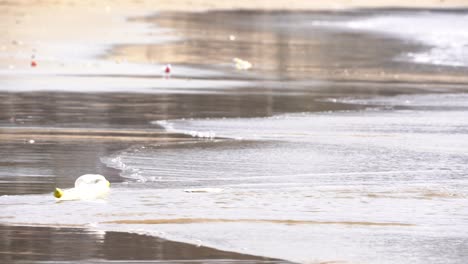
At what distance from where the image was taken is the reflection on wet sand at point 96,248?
9727mm

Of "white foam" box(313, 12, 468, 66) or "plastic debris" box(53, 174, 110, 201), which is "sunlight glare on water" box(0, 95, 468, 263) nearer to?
"plastic debris" box(53, 174, 110, 201)

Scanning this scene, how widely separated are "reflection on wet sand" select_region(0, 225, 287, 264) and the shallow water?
0.33ft

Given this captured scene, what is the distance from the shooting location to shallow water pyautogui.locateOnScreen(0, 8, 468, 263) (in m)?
11.0

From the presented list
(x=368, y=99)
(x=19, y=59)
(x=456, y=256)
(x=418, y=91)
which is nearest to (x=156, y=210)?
(x=456, y=256)

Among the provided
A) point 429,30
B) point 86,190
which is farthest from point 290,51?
point 86,190

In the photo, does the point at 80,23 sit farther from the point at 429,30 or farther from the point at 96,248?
the point at 96,248

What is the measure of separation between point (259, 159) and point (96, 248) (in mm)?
5698

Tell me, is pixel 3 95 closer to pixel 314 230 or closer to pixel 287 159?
pixel 287 159

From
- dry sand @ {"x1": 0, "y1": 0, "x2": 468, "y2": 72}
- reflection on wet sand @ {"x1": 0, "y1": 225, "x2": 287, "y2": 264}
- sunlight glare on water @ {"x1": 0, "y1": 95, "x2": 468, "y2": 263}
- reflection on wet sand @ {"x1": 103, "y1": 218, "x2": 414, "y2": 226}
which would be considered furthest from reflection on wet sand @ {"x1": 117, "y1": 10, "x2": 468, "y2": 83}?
reflection on wet sand @ {"x1": 0, "y1": 225, "x2": 287, "y2": 264}

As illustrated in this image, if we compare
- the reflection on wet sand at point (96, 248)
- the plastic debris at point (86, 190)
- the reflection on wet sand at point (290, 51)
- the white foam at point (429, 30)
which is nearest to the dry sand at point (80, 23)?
the reflection on wet sand at point (290, 51)

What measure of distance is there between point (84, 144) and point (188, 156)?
4.64ft

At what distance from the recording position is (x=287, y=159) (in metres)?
15.7

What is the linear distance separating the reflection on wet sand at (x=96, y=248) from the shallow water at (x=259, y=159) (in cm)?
10

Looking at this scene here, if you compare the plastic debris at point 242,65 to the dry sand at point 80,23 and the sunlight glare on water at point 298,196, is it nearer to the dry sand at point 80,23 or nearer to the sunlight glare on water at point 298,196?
the dry sand at point 80,23
